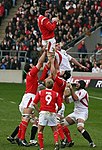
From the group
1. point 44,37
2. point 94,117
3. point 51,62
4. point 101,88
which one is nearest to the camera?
point 51,62

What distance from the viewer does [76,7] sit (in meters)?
48.7

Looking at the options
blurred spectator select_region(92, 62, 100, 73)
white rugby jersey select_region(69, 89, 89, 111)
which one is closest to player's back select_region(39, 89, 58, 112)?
white rugby jersey select_region(69, 89, 89, 111)

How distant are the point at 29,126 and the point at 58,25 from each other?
2497 centimetres

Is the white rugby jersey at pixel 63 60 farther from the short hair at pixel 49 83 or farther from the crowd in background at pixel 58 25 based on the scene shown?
the crowd in background at pixel 58 25

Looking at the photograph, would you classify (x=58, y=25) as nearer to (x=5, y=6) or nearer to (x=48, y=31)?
(x=5, y=6)

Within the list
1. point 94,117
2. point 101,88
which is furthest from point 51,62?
point 101,88

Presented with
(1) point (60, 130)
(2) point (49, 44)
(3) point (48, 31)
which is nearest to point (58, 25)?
(2) point (49, 44)

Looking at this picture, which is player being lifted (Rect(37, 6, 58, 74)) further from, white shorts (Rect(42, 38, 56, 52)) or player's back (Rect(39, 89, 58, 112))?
player's back (Rect(39, 89, 58, 112))

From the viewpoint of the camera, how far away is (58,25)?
46.6 meters

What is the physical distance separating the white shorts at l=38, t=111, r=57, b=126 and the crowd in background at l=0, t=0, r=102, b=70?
28.2 m

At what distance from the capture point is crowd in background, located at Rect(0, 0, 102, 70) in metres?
46.1

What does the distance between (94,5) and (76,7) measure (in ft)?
4.29

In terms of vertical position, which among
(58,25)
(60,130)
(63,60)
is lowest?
(60,130)

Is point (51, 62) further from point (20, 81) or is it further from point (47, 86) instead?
point (20, 81)
